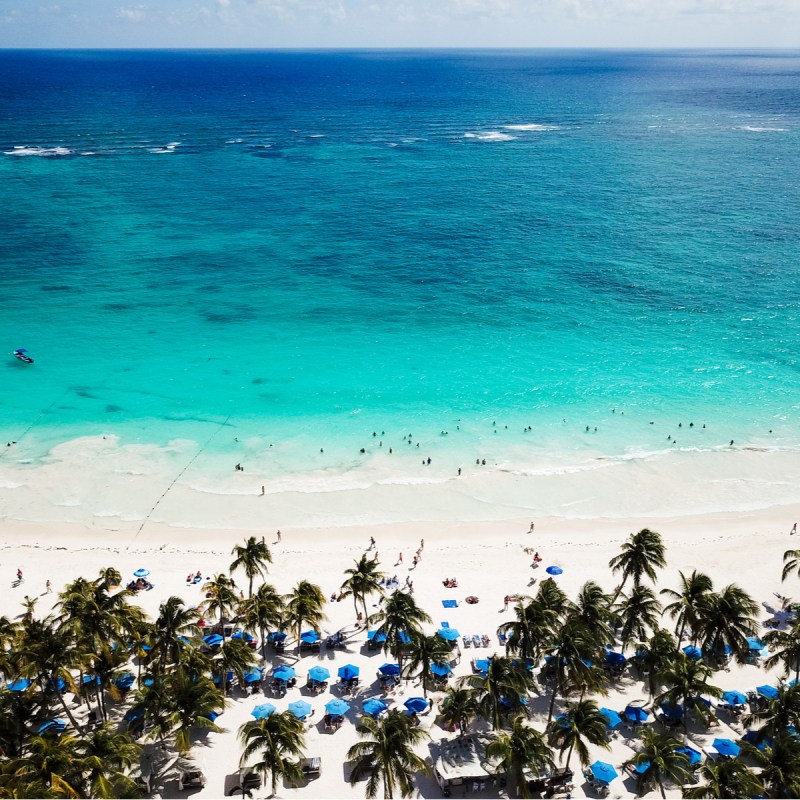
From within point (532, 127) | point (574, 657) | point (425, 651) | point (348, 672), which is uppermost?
point (532, 127)

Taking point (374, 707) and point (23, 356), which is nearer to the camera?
point (374, 707)

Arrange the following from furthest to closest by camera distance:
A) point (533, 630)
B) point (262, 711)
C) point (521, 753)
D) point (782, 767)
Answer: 1. point (533, 630)
2. point (262, 711)
3. point (521, 753)
4. point (782, 767)

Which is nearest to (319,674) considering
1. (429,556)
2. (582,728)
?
(582,728)

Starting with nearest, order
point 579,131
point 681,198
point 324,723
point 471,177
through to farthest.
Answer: point 324,723, point 681,198, point 471,177, point 579,131

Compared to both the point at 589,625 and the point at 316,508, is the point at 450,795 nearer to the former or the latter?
the point at 589,625

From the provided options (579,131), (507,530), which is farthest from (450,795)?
(579,131)

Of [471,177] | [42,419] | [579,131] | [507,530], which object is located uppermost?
[579,131]

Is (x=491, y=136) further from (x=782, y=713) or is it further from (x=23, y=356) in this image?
(x=782, y=713)

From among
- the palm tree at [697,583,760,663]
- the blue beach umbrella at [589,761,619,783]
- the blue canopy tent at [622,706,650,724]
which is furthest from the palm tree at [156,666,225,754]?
the palm tree at [697,583,760,663]

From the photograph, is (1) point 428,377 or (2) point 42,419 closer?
(2) point 42,419
